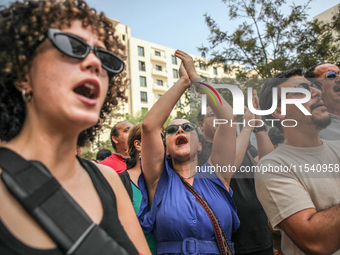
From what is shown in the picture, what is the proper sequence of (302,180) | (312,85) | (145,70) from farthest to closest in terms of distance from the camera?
(145,70) → (312,85) → (302,180)

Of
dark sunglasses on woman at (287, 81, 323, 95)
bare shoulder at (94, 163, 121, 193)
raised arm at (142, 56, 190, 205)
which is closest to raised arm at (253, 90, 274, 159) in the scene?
dark sunglasses on woman at (287, 81, 323, 95)

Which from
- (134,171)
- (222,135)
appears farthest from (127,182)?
(222,135)

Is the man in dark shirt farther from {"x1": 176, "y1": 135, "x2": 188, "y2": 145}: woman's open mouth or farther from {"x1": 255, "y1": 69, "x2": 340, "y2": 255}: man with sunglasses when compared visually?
{"x1": 255, "y1": 69, "x2": 340, "y2": 255}: man with sunglasses

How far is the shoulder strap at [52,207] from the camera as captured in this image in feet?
2.78

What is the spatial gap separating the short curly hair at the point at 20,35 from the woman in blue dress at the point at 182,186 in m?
1.18

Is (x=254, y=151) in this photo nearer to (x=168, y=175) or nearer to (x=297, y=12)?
(x=168, y=175)

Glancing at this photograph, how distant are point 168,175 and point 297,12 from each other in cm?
817

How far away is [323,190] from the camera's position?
1879 mm

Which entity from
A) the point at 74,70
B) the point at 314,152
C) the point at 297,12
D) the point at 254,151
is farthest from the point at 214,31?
the point at 74,70

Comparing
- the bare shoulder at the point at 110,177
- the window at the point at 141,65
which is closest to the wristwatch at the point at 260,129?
the bare shoulder at the point at 110,177

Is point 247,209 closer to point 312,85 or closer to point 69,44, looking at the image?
point 312,85

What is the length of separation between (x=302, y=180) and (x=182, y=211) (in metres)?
0.95

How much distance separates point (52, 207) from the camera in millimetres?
878

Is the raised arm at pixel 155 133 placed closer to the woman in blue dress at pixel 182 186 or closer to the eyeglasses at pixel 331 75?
the woman in blue dress at pixel 182 186
